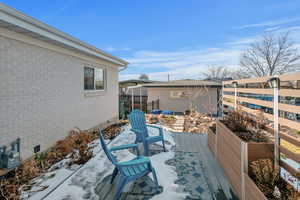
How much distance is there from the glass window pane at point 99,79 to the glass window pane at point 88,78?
0.31 meters

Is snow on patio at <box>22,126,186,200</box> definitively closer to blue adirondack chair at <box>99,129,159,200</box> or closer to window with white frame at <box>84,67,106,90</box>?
blue adirondack chair at <box>99,129,159,200</box>

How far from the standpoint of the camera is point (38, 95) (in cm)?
373

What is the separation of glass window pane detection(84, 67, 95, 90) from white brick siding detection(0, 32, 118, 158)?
29 centimetres

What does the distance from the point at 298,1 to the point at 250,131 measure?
9.32 metres

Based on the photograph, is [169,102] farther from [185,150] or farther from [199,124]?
[185,150]

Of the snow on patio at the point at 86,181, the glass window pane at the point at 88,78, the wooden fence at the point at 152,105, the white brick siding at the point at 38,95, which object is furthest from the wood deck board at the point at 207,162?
the wooden fence at the point at 152,105

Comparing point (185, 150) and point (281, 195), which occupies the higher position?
point (281, 195)

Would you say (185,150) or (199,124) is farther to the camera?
(199,124)

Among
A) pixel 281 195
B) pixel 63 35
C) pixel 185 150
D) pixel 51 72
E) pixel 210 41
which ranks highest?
pixel 210 41

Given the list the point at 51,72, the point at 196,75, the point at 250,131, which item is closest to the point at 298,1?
the point at 250,131

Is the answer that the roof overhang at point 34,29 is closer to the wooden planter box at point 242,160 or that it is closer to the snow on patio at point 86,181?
the snow on patio at point 86,181

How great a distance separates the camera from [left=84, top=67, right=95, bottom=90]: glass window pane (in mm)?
5832

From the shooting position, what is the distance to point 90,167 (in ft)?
10.1

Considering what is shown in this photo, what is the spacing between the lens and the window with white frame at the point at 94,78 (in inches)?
232
